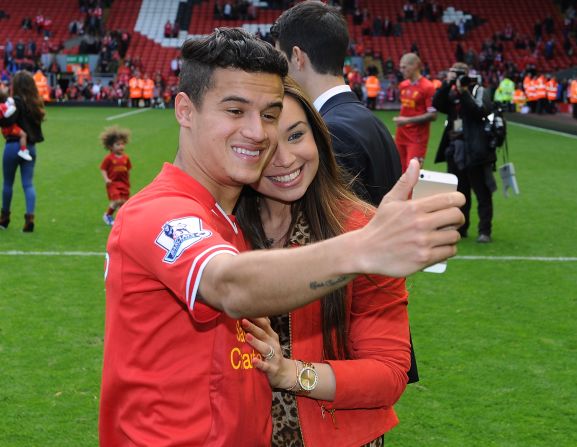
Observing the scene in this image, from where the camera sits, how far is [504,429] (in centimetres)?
507

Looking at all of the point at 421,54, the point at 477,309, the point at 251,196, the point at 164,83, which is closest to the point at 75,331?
the point at 477,309

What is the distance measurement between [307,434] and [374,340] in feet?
0.99

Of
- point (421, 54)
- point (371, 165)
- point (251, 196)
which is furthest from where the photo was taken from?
point (421, 54)

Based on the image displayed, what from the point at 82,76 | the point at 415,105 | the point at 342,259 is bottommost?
the point at 82,76

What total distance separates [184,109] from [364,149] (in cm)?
160

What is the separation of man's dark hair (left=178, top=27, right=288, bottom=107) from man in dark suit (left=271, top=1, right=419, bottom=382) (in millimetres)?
1523

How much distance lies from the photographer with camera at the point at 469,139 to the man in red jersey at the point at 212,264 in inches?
316

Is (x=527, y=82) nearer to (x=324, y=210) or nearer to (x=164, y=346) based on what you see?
(x=324, y=210)

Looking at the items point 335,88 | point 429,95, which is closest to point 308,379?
point 335,88

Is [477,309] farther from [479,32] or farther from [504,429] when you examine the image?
[479,32]

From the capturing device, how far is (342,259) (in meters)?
1.66

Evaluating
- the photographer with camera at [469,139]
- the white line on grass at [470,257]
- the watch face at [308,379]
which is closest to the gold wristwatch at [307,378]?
the watch face at [308,379]

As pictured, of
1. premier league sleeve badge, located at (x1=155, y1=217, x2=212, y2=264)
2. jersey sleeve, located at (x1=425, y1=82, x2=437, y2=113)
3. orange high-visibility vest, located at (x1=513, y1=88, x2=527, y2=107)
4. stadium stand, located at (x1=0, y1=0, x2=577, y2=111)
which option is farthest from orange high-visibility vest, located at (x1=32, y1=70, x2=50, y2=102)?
premier league sleeve badge, located at (x1=155, y1=217, x2=212, y2=264)

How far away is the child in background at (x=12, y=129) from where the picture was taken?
10484 mm
